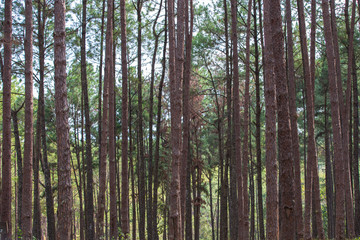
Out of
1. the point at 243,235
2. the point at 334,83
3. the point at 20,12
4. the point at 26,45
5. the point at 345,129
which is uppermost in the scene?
the point at 20,12

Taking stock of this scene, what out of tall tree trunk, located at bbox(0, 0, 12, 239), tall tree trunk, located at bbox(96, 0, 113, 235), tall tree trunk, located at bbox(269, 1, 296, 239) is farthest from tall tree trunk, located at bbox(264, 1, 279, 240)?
tall tree trunk, located at bbox(0, 0, 12, 239)

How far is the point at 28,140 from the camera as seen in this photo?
9102mm

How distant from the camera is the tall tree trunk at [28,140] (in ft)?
28.7

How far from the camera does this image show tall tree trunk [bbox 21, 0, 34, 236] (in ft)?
28.7

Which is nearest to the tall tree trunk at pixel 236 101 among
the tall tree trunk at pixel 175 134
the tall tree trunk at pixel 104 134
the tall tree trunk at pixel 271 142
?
the tall tree trunk at pixel 175 134

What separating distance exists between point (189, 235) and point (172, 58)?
9636mm

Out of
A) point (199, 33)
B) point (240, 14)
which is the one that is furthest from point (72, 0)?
point (240, 14)

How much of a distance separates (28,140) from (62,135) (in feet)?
12.1

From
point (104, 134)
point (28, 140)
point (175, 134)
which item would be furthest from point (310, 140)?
point (28, 140)

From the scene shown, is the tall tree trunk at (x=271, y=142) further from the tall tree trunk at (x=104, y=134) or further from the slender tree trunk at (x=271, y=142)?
the tall tree trunk at (x=104, y=134)

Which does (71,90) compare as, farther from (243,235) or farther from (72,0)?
(243,235)

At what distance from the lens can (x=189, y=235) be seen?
15.6m

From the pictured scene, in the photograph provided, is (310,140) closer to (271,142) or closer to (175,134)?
(271,142)

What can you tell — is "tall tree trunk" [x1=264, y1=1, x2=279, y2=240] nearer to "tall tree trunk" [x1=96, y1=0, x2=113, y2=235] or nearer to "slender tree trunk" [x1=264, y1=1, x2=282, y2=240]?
"slender tree trunk" [x1=264, y1=1, x2=282, y2=240]
